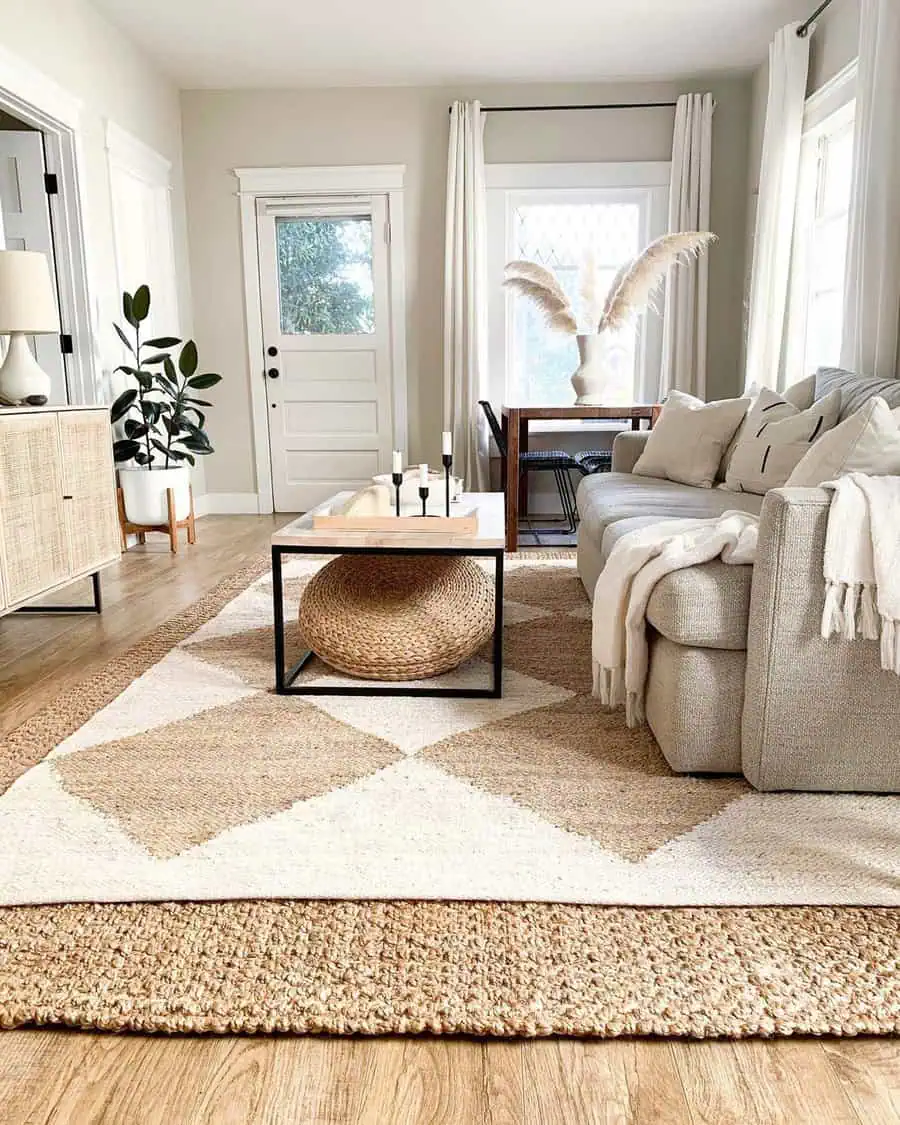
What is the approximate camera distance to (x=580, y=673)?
2.51 meters

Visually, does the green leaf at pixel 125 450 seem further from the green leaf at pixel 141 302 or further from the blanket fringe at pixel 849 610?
the blanket fringe at pixel 849 610

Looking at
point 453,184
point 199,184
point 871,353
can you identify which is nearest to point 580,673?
point 871,353

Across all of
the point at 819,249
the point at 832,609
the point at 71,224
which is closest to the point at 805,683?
the point at 832,609

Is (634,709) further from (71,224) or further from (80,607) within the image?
(71,224)

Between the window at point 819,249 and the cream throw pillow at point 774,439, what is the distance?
1202mm

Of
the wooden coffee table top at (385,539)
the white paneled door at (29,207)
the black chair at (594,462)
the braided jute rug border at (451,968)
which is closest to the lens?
the braided jute rug border at (451,968)

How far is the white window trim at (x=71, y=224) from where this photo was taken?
3699 mm

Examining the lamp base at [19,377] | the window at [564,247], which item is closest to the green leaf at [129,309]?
the lamp base at [19,377]

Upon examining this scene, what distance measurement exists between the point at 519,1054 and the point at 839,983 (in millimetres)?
461

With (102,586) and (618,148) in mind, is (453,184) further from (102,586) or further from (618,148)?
(102,586)

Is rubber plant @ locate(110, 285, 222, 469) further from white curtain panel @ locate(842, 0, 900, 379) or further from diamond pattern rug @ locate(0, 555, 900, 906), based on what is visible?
white curtain panel @ locate(842, 0, 900, 379)

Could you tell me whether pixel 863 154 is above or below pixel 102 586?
above

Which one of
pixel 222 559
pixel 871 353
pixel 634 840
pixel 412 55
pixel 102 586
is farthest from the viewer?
Result: pixel 412 55

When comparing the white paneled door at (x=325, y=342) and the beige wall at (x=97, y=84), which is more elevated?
the beige wall at (x=97, y=84)
